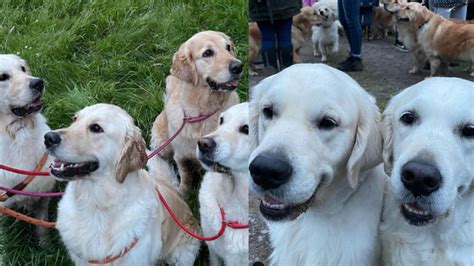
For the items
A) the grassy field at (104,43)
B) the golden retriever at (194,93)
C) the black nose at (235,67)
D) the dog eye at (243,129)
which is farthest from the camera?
the grassy field at (104,43)

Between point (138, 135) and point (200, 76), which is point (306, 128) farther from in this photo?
point (200, 76)

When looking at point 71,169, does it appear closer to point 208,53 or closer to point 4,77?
point 4,77

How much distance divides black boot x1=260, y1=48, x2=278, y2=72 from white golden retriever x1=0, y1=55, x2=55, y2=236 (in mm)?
1732

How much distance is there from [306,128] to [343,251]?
30 centimetres

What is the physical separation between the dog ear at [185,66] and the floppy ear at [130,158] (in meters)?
0.72

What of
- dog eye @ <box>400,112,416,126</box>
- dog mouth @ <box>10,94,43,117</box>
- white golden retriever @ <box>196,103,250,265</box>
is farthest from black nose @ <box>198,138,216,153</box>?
dog mouth @ <box>10,94,43,117</box>

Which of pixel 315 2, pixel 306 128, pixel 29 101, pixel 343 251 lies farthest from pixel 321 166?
pixel 29 101

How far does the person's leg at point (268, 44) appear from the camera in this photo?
102 cm

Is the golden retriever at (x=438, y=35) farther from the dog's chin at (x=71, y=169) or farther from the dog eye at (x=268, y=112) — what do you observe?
the dog's chin at (x=71, y=169)

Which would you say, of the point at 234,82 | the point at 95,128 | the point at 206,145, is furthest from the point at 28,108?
the point at 206,145

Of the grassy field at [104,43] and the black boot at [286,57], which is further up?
the black boot at [286,57]

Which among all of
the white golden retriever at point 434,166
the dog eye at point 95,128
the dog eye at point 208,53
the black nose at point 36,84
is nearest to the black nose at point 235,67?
the dog eye at point 208,53

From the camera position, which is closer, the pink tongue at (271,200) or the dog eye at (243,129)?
the pink tongue at (271,200)

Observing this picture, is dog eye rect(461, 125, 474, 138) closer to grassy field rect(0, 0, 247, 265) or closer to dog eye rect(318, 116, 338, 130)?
dog eye rect(318, 116, 338, 130)
